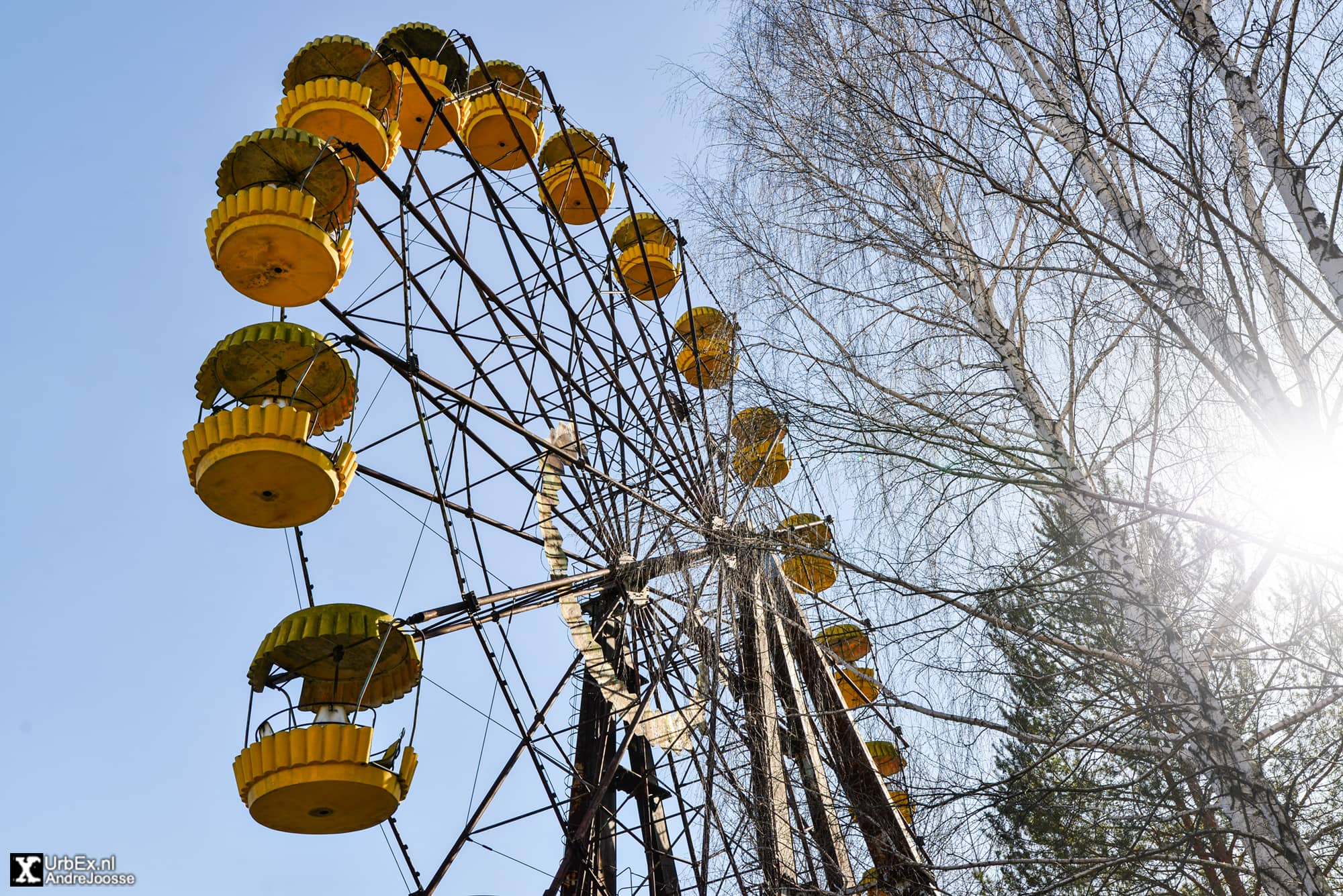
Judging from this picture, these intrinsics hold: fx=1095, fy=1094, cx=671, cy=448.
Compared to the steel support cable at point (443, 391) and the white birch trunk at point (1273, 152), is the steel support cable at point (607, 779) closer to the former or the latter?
the steel support cable at point (443, 391)

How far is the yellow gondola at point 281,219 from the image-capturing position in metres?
6.21

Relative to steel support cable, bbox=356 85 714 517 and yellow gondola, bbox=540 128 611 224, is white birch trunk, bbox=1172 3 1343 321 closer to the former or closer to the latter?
steel support cable, bbox=356 85 714 517

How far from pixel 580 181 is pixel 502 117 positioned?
4.48 feet

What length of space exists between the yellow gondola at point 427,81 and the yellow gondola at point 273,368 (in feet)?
9.00

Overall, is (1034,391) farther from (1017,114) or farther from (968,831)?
(968,831)

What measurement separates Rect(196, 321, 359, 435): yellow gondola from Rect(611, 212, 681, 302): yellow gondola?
20.3 ft

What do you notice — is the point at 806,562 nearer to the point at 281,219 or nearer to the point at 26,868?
the point at 281,219

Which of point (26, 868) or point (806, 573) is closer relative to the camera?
point (806, 573)

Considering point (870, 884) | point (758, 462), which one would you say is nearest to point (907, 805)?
point (870, 884)

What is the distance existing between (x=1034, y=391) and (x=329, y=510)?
398 centimetres

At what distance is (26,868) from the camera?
9.53 m

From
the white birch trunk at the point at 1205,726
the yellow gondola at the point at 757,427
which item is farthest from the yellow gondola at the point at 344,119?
the white birch trunk at the point at 1205,726

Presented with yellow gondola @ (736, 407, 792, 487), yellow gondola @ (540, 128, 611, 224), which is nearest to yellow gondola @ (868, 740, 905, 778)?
yellow gondola @ (736, 407, 792, 487)

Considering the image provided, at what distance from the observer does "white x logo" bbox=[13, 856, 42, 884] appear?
30.7ft
